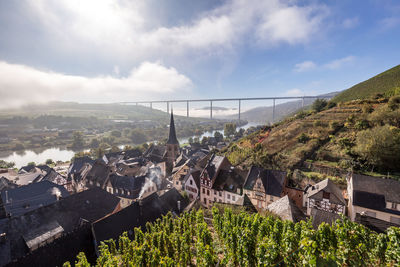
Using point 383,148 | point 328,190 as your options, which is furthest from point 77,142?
point 383,148

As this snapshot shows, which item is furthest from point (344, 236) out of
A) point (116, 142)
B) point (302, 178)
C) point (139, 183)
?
point (116, 142)

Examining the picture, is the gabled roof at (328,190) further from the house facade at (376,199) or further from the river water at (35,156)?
the river water at (35,156)

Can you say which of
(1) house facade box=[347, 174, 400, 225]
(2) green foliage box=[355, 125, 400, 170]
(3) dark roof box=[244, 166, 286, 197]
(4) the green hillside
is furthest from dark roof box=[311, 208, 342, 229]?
(4) the green hillside

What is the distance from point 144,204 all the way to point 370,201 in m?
29.2

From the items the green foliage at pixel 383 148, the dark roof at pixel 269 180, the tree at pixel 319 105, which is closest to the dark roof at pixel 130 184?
the dark roof at pixel 269 180

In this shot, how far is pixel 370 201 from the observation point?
23.0m

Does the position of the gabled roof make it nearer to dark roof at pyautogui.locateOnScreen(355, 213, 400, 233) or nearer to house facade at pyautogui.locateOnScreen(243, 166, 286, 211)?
house facade at pyautogui.locateOnScreen(243, 166, 286, 211)

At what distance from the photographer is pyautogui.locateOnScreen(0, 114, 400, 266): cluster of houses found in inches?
677

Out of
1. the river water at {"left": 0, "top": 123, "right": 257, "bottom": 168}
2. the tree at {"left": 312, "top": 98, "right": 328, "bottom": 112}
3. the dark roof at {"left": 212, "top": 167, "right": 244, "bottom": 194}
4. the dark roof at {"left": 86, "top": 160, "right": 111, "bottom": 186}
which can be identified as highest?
the tree at {"left": 312, "top": 98, "right": 328, "bottom": 112}

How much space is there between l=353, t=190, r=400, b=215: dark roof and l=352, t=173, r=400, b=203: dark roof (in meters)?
0.48

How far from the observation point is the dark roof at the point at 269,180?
28484 mm

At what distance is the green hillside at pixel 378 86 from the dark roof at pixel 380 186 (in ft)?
138

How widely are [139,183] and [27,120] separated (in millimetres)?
214849

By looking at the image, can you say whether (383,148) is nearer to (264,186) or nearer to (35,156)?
(264,186)
